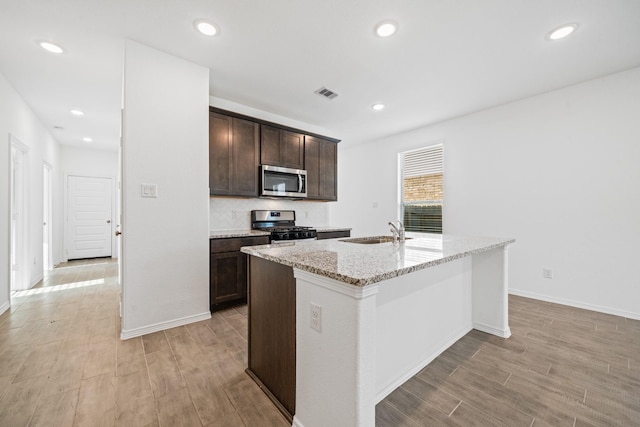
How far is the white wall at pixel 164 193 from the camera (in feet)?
7.63

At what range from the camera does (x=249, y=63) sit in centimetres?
270

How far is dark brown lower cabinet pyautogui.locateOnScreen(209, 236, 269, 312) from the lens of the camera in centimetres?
286

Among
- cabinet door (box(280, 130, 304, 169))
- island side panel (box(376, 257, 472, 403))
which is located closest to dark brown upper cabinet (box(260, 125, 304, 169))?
cabinet door (box(280, 130, 304, 169))

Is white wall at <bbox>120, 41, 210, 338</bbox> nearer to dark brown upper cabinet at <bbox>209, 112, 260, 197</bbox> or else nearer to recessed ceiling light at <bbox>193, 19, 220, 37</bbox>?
dark brown upper cabinet at <bbox>209, 112, 260, 197</bbox>

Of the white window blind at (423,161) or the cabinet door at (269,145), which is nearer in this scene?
the cabinet door at (269,145)

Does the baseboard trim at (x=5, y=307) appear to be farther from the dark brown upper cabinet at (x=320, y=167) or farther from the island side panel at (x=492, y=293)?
the island side panel at (x=492, y=293)

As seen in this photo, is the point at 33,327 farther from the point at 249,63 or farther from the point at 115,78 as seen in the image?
the point at 249,63

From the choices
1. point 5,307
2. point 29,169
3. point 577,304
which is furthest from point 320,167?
point 29,169

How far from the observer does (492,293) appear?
240cm

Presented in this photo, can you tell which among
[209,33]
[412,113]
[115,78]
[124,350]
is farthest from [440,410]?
[115,78]

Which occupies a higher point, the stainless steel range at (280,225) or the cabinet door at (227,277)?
the stainless steel range at (280,225)

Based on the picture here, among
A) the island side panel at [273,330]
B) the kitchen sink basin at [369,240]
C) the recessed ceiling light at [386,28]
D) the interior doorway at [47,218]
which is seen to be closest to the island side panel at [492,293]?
the kitchen sink basin at [369,240]

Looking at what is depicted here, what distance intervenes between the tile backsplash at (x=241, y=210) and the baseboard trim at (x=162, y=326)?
45.9 inches

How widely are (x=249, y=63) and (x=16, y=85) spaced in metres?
2.97
